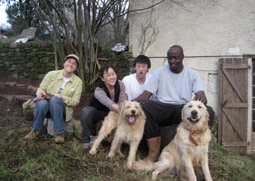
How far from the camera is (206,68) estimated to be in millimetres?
6199

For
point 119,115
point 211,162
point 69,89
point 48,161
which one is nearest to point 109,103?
point 119,115

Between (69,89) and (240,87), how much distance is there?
188 inches

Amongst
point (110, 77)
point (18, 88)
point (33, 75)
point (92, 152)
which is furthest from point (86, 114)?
point (33, 75)

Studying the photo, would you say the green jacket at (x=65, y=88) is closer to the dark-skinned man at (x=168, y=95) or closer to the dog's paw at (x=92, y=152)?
the dog's paw at (x=92, y=152)

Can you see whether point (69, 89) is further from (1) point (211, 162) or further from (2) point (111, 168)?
(1) point (211, 162)

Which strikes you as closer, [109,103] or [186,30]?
[109,103]

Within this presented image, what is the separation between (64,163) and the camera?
3.07 metres

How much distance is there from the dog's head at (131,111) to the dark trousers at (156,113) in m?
0.12

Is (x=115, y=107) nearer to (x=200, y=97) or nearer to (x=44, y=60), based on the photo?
(x=200, y=97)

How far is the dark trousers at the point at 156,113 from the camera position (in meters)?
3.30

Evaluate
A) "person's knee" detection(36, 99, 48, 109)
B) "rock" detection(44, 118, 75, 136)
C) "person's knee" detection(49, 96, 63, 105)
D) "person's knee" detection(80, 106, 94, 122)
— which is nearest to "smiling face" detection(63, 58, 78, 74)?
"person's knee" detection(49, 96, 63, 105)

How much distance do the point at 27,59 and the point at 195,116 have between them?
7.40 meters

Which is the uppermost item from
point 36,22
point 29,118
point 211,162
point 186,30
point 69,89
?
point 36,22

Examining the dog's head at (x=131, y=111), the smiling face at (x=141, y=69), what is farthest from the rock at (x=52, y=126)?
the smiling face at (x=141, y=69)
